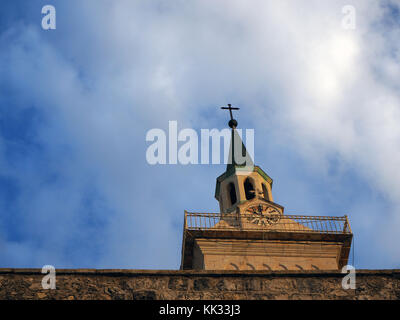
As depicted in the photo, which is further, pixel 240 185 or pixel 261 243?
pixel 240 185

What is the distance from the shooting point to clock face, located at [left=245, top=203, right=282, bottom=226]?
2253cm

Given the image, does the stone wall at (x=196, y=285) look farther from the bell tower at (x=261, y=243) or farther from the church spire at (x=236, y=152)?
the church spire at (x=236, y=152)

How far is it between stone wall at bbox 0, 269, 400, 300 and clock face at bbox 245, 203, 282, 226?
35.8 feet

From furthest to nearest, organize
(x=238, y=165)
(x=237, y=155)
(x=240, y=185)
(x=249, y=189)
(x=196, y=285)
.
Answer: (x=237, y=155) → (x=238, y=165) → (x=249, y=189) → (x=240, y=185) → (x=196, y=285)

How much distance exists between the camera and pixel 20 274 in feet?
36.5

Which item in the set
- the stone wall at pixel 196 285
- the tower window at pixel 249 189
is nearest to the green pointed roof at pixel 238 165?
the tower window at pixel 249 189

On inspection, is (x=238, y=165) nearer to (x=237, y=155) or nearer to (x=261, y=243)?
(x=237, y=155)

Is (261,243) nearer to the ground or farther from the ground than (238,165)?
nearer to the ground

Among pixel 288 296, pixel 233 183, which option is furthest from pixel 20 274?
pixel 233 183

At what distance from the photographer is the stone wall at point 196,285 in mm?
10969

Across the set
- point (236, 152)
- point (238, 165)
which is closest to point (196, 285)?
point (238, 165)

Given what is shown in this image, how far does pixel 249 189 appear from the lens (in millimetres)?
26594

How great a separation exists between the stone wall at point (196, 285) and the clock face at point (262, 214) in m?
10.9

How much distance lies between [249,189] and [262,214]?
357 cm
